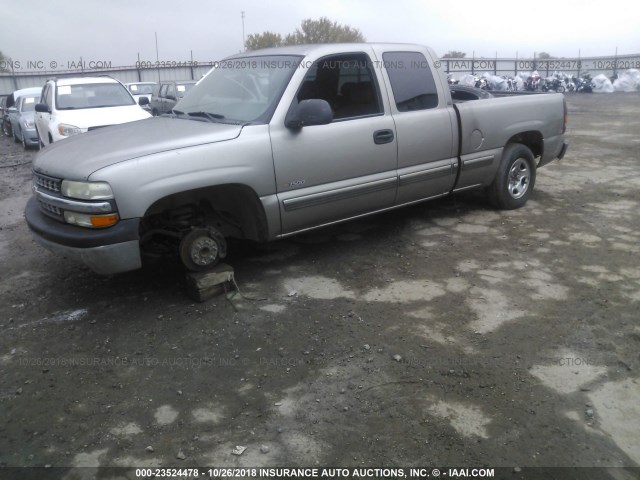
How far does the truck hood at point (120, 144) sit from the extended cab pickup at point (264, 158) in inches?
0.5

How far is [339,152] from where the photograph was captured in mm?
4586

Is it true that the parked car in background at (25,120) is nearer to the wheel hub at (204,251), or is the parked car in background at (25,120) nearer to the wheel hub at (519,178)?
the wheel hub at (204,251)

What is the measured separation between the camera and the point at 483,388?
311 centimetres

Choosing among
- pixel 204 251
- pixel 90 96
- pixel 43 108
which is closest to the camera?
pixel 204 251

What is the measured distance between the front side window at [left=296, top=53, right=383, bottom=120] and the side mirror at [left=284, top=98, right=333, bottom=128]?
0.29 metres

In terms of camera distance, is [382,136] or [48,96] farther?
[48,96]

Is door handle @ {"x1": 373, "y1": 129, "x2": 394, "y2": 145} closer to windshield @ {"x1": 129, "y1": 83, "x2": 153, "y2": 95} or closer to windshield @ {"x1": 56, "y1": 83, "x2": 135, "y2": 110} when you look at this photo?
windshield @ {"x1": 56, "y1": 83, "x2": 135, "y2": 110}

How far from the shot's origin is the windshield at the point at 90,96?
10133 millimetres

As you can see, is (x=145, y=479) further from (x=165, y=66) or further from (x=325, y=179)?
(x=165, y=66)

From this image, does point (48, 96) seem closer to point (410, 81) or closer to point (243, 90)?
point (243, 90)

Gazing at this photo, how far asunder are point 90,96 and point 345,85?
7403 millimetres

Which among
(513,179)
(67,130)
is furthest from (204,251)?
(67,130)

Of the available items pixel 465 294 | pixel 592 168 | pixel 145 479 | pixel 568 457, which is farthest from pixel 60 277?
pixel 592 168

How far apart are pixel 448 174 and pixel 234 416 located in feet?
11.7
